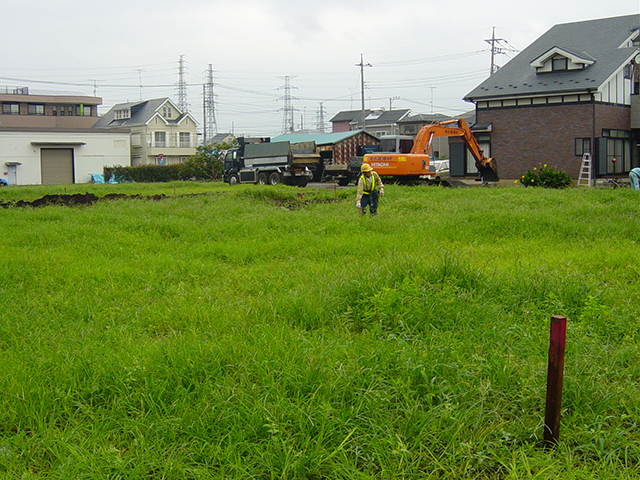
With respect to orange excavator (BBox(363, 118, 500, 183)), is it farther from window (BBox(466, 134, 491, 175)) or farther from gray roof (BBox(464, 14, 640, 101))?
gray roof (BBox(464, 14, 640, 101))

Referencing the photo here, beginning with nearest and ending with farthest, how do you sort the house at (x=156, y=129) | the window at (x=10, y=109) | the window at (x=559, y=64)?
1. the window at (x=559, y=64)
2. the house at (x=156, y=129)
3. the window at (x=10, y=109)

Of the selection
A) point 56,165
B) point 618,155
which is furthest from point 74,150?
point 618,155

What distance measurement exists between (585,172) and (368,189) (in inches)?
762

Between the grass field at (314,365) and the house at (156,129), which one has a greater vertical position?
the house at (156,129)

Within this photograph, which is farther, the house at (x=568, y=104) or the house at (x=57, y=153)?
the house at (x=57, y=153)

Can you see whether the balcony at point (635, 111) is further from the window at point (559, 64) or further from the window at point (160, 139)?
the window at point (160, 139)

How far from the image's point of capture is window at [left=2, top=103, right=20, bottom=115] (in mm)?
68188

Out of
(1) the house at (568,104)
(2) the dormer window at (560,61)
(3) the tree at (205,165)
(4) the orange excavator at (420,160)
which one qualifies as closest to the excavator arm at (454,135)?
(4) the orange excavator at (420,160)

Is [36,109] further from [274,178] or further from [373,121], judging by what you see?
[274,178]

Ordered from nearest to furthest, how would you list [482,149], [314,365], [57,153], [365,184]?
[314,365]
[365,184]
[482,149]
[57,153]

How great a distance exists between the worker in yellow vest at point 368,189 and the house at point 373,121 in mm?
52651

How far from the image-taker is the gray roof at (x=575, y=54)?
30.2 meters

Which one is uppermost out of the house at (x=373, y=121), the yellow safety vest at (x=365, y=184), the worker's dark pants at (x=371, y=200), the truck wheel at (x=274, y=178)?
the house at (x=373, y=121)

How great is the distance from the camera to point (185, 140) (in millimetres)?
69125
